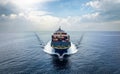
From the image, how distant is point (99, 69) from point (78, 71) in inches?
392

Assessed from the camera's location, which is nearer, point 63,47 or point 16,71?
point 16,71

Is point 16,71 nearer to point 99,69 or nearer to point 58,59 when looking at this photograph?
point 58,59

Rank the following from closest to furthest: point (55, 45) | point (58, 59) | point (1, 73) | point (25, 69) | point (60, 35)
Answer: point (1, 73), point (25, 69), point (58, 59), point (55, 45), point (60, 35)

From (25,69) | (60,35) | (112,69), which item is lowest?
(112,69)

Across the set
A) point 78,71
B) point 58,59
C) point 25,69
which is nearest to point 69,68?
point 78,71

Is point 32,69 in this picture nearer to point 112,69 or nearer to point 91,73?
point 91,73

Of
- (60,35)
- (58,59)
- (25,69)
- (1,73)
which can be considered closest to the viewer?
(1,73)

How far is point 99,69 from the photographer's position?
5603 centimetres

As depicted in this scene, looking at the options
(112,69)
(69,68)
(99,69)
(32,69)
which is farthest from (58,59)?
(112,69)

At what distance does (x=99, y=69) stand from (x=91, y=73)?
676 centimetres

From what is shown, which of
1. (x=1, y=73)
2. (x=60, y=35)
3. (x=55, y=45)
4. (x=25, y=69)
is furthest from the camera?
(x=60, y=35)

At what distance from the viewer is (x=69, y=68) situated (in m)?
58.1

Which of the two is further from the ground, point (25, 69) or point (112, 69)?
point (25, 69)

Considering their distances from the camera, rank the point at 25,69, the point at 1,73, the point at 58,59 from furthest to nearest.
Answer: the point at 58,59, the point at 25,69, the point at 1,73
